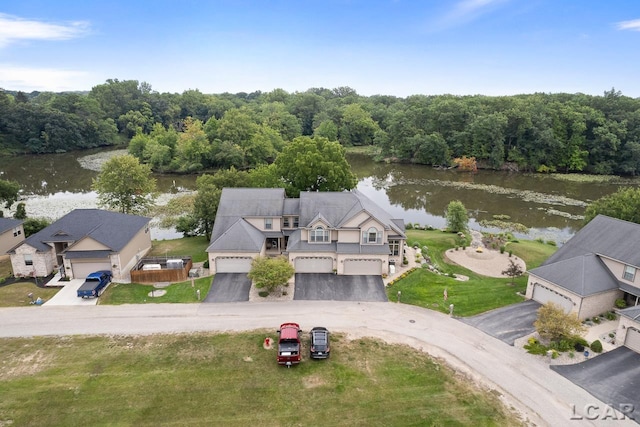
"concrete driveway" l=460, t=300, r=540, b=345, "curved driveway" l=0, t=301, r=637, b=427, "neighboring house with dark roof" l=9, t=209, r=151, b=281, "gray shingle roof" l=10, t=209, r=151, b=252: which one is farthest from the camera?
"gray shingle roof" l=10, t=209, r=151, b=252

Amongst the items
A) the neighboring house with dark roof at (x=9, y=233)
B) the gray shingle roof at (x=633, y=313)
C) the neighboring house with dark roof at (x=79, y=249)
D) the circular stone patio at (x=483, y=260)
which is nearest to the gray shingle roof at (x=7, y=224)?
the neighboring house with dark roof at (x=9, y=233)

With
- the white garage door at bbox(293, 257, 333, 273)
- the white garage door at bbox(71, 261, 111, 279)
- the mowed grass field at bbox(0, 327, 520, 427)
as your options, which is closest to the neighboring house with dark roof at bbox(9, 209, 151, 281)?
the white garage door at bbox(71, 261, 111, 279)

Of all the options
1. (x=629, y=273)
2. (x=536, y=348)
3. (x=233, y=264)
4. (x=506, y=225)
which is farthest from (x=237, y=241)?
(x=506, y=225)

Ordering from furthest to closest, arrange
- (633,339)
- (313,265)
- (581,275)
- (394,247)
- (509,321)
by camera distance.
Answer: (394,247) < (313,265) < (581,275) < (509,321) < (633,339)

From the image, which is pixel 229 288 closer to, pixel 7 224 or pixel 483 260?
pixel 483 260

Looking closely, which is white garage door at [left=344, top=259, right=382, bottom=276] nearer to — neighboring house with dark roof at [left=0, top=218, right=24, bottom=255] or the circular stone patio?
the circular stone patio

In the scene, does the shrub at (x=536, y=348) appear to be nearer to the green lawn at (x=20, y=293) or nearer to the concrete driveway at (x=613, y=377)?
the concrete driveway at (x=613, y=377)
